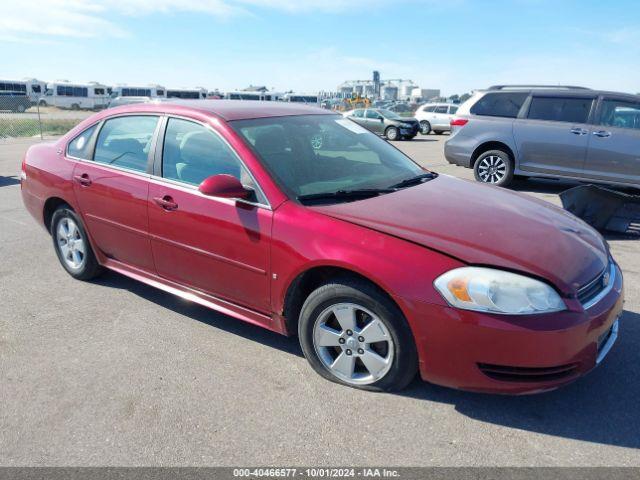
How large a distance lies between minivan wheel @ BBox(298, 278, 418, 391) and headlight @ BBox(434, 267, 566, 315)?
0.33 m

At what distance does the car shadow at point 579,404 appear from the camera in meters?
2.63

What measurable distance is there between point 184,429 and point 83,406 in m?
0.64

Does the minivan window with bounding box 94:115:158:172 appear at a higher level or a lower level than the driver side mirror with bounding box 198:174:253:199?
higher

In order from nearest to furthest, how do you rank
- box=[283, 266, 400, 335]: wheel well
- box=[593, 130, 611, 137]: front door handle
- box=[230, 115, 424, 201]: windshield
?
box=[283, 266, 400, 335]: wheel well, box=[230, 115, 424, 201]: windshield, box=[593, 130, 611, 137]: front door handle

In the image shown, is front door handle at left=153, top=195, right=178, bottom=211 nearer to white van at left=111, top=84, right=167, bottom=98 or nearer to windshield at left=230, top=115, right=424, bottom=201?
windshield at left=230, top=115, right=424, bottom=201

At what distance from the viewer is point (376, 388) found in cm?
293

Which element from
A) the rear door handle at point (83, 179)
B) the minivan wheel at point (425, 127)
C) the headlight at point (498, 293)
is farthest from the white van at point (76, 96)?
the headlight at point (498, 293)

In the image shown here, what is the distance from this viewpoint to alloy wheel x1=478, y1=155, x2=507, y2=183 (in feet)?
29.9

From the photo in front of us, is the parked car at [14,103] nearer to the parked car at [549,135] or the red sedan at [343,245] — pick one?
the parked car at [549,135]

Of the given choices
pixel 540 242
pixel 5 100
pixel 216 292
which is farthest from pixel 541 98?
pixel 5 100

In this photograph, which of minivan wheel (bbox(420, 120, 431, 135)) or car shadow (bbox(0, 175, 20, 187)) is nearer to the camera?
car shadow (bbox(0, 175, 20, 187))

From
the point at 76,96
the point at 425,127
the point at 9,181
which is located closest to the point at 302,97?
the point at 76,96

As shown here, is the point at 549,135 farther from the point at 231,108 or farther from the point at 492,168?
the point at 231,108

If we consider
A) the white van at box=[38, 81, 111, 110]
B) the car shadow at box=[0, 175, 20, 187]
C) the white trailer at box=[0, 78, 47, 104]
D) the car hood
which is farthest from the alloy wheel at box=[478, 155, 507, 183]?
the white trailer at box=[0, 78, 47, 104]
